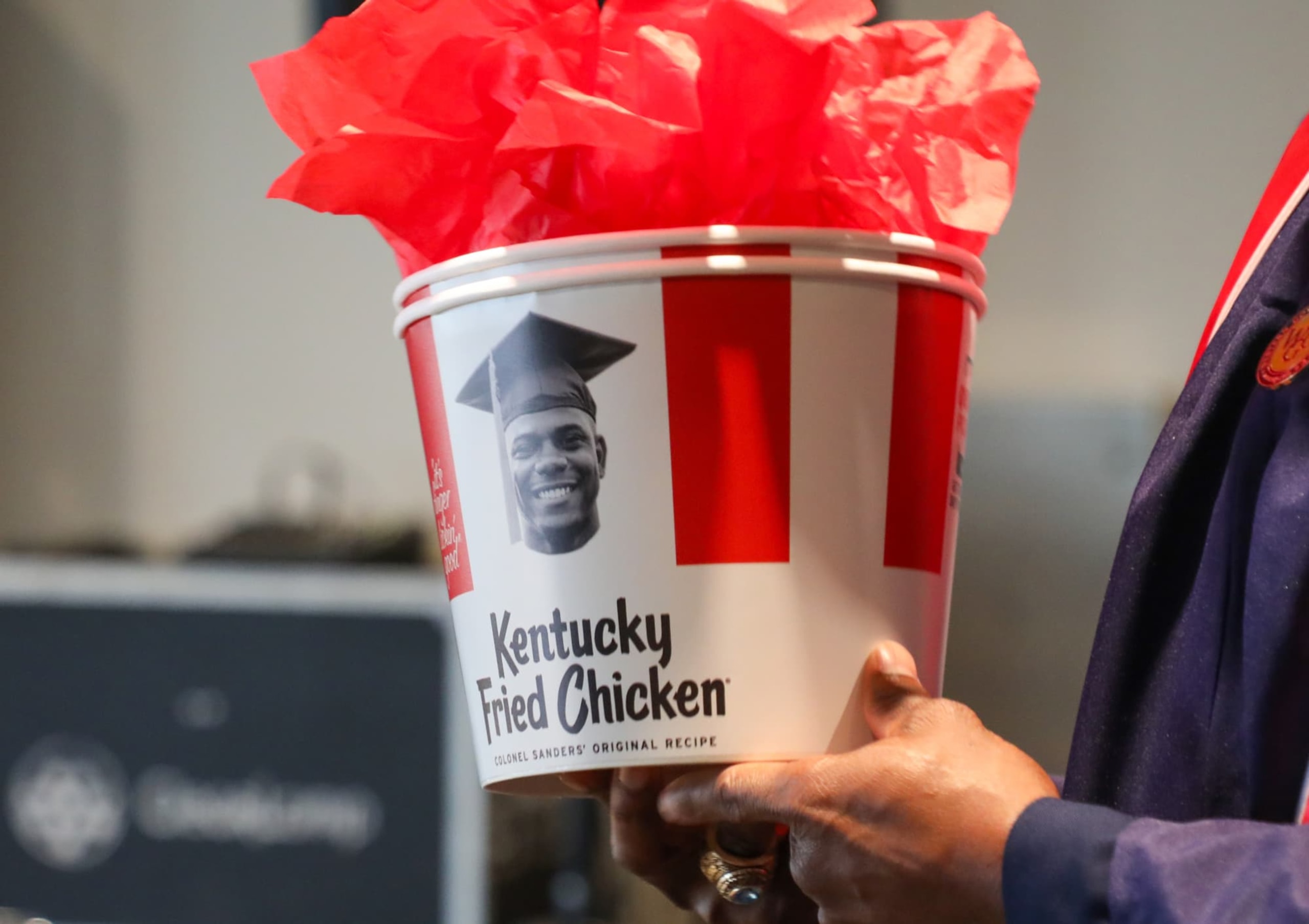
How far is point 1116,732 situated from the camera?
21.8 inches

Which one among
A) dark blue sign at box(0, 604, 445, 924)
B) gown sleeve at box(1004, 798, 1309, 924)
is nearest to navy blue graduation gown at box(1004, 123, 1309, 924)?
gown sleeve at box(1004, 798, 1309, 924)

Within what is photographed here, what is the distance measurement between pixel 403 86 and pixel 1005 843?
38 centimetres

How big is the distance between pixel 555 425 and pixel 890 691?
170 mm

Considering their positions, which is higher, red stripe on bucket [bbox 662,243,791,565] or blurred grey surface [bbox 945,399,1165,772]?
red stripe on bucket [bbox 662,243,791,565]

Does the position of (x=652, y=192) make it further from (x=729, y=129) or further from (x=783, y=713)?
(x=783, y=713)

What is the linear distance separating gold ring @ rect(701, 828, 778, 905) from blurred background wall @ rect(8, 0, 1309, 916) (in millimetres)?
1427

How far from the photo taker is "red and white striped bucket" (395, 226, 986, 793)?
506mm

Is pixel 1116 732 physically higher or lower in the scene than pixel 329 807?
higher

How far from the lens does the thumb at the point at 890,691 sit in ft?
1.65

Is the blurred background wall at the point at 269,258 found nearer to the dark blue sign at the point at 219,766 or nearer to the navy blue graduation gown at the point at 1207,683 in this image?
the dark blue sign at the point at 219,766

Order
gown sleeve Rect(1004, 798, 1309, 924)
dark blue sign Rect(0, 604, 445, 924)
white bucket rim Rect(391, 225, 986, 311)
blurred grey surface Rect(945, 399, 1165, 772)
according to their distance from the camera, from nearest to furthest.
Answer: gown sleeve Rect(1004, 798, 1309, 924), white bucket rim Rect(391, 225, 986, 311), dark blue sign Rect(0, 604, 445, 924), blurred grey surface Rect(945, 399, 1165, 772)

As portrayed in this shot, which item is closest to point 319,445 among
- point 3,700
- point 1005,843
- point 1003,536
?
point 3,700

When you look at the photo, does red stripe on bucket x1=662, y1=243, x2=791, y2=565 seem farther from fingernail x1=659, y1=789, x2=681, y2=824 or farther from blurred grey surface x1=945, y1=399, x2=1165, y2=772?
blurred grey surface x1=945, y1=399, x2=1165, y2=772

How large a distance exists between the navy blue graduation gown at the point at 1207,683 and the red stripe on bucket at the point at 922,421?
0.28 ft
